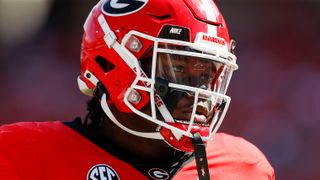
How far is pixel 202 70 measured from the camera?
186 centimetres

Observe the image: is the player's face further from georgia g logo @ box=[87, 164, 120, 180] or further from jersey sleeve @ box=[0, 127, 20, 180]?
jersey sleeve @ box=[0, 127, 20, 180]

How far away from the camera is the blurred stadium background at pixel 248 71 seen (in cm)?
358

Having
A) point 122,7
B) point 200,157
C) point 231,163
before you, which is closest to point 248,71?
point 231,163

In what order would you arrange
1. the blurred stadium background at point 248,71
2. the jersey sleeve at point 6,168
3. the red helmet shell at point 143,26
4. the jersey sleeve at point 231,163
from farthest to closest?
the blurred stadium background at point 248,71 → the jersey sleeve at point 231,163 → the red helmet shell at point 143,26 → the jersey sleeve at point 6,168

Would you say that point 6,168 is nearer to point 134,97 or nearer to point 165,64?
point 134,97

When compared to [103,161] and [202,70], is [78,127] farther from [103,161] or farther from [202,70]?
[202,70]

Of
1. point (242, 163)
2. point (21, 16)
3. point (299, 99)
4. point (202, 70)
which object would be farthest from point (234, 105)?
point (202, 70)

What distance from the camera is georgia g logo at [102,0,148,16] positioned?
1.92m

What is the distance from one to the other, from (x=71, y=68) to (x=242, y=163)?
1927mm

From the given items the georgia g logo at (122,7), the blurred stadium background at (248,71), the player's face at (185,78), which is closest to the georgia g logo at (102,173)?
the player's face at (185,78)

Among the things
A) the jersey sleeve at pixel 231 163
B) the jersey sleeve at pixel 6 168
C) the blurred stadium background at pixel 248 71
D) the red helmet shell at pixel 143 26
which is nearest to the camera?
the jersey sleeve at pixel 6 168

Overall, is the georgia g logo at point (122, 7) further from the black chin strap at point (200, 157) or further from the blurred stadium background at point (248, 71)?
the blurred stadium background at point (248, 71)

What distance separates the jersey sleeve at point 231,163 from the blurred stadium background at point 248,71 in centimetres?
139

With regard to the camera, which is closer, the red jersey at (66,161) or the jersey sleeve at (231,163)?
the red jersey at (66,161)
